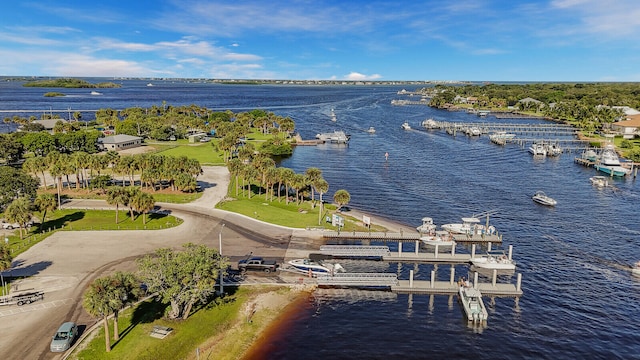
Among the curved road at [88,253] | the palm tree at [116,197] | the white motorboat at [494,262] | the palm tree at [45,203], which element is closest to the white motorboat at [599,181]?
the white motorboat at [494,262]

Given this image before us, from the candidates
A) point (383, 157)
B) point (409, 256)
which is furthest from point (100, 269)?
point (383, 157)

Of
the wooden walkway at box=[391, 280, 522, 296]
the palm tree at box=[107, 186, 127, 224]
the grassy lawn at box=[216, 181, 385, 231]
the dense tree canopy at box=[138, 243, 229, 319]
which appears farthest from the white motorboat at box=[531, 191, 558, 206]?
the palm tree at box=[107, 186, 127, 224]

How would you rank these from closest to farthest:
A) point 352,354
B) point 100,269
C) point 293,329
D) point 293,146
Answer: point 352,354 < point 293,329 < point 100,269 < point 293,146

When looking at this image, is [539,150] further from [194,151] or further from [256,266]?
[256,266]

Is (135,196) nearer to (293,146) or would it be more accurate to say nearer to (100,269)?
(100,269)

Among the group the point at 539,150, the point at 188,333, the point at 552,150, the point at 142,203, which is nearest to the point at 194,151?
the point at 142,203

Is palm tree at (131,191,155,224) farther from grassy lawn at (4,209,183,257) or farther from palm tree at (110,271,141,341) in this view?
palm tree at (110,271,141,341)
